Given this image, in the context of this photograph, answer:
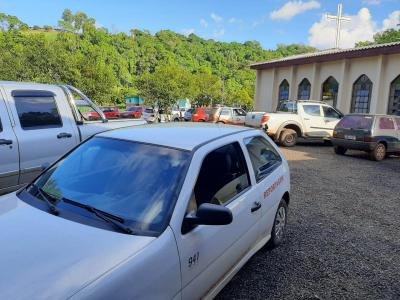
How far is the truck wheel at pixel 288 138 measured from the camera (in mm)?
15000

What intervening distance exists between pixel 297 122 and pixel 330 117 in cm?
174

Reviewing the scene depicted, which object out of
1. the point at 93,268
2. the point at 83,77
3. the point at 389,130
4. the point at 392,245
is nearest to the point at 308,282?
the point at 392,245

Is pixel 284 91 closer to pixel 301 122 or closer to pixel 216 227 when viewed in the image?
pixel 301 122

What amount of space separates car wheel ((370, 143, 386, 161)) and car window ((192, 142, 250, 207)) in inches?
385

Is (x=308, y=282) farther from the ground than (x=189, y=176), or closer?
closer

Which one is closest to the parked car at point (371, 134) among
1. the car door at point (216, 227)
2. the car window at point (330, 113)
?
the car window at point (330, 113)

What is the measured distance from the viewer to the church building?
18.2 m

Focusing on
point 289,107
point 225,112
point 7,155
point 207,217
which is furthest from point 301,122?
point 207,217

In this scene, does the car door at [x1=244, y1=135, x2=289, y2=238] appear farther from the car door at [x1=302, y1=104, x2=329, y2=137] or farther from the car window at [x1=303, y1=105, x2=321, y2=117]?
the car window at [x1=303, y1=105, x2=321, y2=117]

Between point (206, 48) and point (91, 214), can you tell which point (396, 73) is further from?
point (206, 48)

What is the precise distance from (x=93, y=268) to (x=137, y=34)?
4031 inches

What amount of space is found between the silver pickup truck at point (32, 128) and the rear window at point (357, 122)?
928cm

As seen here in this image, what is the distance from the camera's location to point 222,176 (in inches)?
123

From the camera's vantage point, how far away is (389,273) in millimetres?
3918
